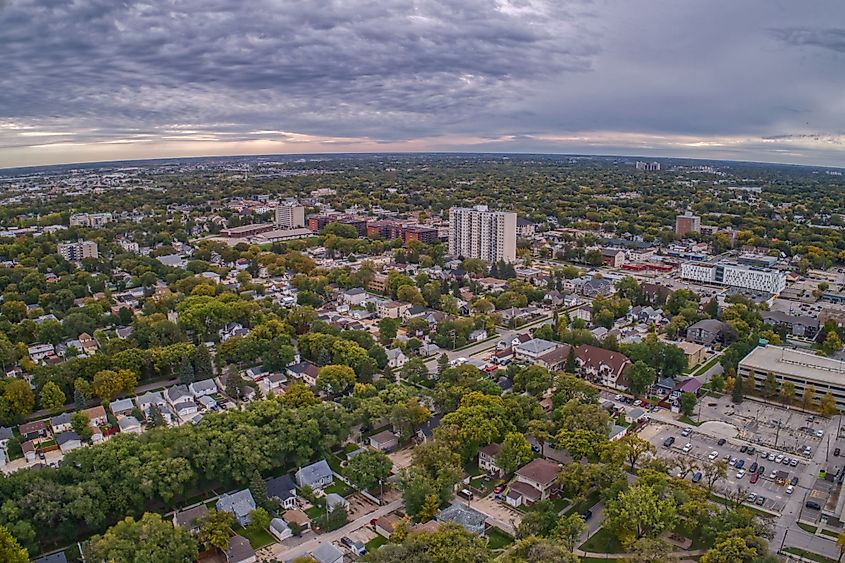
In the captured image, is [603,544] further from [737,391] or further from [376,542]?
[737,391]

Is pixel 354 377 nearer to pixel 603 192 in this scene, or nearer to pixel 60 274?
pixel 60 274

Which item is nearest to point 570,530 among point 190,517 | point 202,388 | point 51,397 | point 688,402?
point 190,517

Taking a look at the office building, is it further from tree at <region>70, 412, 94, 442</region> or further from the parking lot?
tree at <region>70, 412, 94, 442</region>

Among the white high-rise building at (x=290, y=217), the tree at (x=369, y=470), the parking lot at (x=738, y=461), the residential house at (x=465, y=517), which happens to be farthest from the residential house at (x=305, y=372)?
the white high-rise building at (x=290, y=217)

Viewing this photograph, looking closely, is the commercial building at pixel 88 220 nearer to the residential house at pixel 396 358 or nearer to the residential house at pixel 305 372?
the residential house at pixel 305 372

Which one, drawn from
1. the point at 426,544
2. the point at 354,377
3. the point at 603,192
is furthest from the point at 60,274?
the point at 603,192

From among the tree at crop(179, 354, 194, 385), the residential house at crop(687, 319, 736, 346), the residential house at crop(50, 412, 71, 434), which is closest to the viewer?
the residential house at crop(50, 412, 71, 434)

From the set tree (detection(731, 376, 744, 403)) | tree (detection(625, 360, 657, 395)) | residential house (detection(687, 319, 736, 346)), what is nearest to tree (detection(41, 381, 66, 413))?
tree (detection(625, 360, 657, 395))
